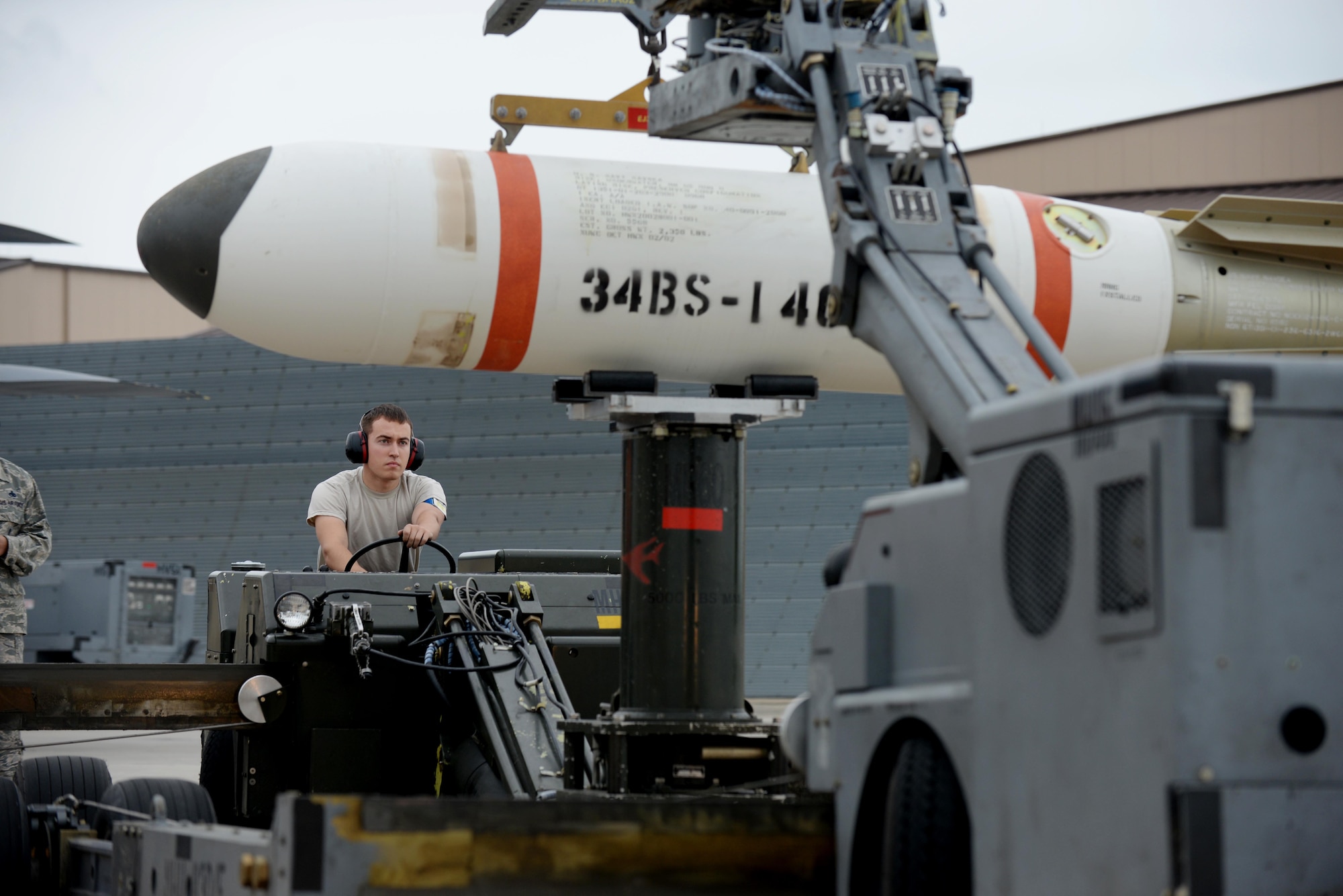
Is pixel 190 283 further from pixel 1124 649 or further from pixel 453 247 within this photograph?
pixel 1124 649

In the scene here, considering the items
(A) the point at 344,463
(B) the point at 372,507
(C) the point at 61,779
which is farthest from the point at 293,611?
(A) the point at 344,463

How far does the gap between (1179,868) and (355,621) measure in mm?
4089

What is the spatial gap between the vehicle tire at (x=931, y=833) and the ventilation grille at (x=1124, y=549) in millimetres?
703

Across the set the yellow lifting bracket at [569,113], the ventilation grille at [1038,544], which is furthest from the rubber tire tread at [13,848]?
the ventilation grille at [1038,544]

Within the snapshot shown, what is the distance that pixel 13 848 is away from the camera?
18.4ft

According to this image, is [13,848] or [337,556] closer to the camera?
[13,848]

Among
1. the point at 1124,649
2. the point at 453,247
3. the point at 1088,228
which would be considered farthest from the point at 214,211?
the point at 1124,649

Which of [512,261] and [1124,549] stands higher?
[512,261]

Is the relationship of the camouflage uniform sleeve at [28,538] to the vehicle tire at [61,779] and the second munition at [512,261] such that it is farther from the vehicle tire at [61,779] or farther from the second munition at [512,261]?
the second munition at [512,261]

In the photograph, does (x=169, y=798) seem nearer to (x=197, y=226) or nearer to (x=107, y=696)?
(x=107, y=696)

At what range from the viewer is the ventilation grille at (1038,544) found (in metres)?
2.93

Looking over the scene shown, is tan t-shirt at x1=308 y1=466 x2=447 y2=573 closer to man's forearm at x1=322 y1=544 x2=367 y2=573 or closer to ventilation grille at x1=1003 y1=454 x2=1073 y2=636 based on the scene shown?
man's forearm at x1=322 y1=544 x2=367 y2=573

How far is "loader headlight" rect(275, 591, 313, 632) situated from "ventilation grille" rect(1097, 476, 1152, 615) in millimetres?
4042

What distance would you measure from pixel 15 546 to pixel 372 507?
1683 mm
